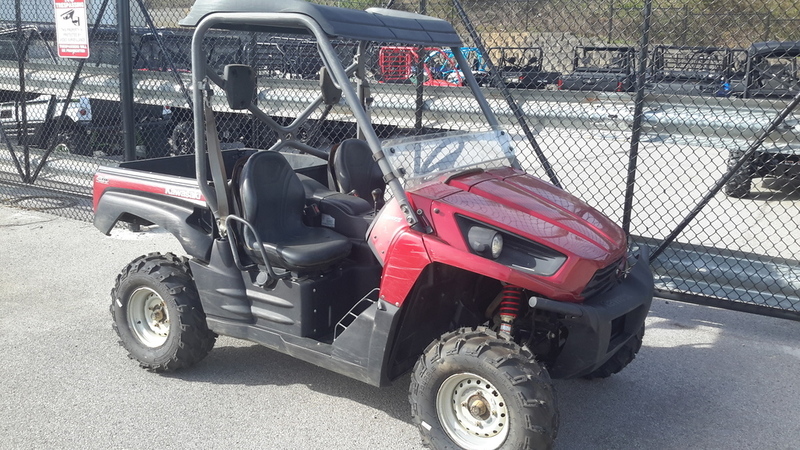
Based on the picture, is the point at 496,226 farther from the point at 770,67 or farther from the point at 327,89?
the point at 770,67

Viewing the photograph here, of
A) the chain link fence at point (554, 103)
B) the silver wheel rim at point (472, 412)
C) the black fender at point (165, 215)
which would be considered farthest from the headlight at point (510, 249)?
the chain link fence at point (554, 103)

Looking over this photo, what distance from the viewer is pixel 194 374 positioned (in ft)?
14.2

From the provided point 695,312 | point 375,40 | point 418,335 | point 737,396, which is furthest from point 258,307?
point 695,312

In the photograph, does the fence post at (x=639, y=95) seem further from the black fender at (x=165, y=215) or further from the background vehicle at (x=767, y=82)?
the black fender at (x=165, y=215)

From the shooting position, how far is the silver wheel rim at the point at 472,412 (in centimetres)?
326

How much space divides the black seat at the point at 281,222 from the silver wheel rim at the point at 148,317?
2.69 ft

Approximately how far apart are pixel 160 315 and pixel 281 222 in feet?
3.19

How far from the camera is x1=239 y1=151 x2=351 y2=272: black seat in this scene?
3.79 metres

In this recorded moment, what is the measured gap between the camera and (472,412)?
333 centimetres

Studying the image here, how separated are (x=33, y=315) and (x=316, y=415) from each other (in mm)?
2483

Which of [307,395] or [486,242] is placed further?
[307,395]

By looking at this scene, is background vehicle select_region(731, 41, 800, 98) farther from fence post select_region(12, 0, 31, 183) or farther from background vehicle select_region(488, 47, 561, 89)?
fence post select_region(12, 0, 31, 183)

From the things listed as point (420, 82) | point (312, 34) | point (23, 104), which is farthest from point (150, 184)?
point (23, 104)

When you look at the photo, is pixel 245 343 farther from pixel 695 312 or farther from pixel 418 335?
pixel 695 312
